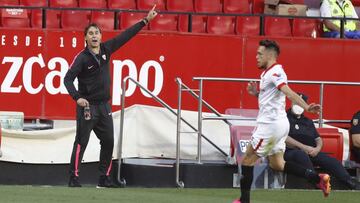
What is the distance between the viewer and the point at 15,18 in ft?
60.7

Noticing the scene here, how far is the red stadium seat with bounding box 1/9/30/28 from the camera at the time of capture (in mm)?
18453

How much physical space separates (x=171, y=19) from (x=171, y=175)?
4.09m

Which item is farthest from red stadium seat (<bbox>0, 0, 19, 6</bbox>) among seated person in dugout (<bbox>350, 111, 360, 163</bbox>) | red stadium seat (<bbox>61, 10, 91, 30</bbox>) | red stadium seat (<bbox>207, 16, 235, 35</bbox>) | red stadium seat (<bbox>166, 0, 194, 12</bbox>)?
seated person in dugout (<bbox>350, 111, 360, 163</bbox>)

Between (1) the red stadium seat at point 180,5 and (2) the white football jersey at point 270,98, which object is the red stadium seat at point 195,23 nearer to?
(1) the red stadium seat at point 180,5

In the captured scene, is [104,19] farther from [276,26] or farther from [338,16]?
[338,16]

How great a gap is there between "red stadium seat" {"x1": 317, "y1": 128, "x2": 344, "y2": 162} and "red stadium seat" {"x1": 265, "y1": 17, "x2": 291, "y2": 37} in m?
3.99

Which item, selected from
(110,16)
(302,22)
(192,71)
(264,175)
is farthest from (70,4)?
(264,175)

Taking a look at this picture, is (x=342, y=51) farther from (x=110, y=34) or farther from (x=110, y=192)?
(x=110, y=192)

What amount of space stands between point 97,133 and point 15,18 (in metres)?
4.36

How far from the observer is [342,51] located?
1919 cm

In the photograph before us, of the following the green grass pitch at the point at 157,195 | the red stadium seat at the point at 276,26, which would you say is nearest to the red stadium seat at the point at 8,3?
the red stadium seat at the point at 276,26

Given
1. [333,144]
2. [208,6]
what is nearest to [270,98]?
[333,144]

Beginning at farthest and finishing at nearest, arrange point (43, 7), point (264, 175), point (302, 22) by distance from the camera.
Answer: point (302, 22) → point (43, 7) → point (264, 175)

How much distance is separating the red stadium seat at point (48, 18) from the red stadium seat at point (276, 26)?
137 inches
